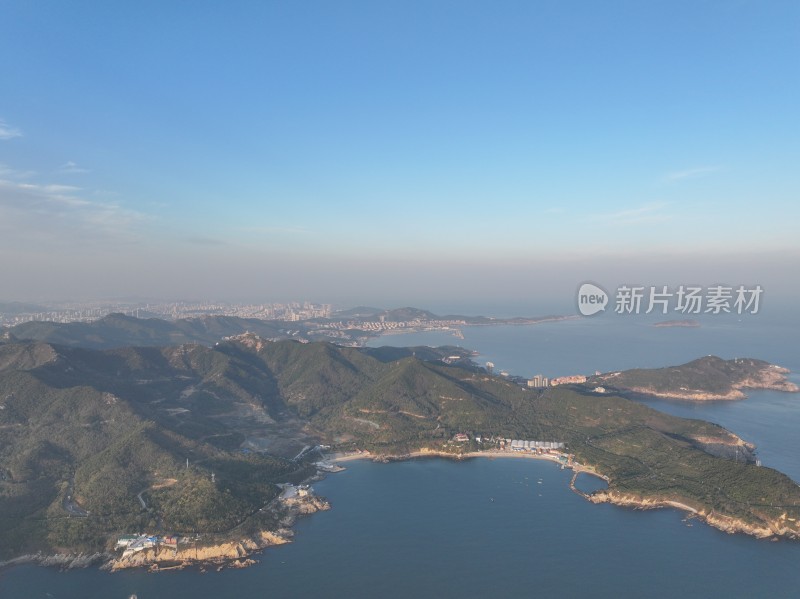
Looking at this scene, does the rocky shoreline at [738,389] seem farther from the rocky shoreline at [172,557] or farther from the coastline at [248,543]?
the rocky shoreline at [172,557]

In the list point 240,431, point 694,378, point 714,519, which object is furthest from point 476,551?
point 694,378

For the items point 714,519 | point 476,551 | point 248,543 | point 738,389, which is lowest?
point 248,543

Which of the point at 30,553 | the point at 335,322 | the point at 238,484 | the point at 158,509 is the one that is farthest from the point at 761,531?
the point at 335,322

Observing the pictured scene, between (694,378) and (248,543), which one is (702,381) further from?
(248,543)

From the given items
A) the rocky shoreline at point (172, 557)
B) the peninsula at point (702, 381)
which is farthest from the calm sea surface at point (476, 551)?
the peninsula at point (702, 381)

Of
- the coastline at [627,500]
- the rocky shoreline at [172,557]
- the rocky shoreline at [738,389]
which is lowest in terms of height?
the rocky shoreline at [172,557]

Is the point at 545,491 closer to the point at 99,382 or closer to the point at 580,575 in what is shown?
the point at 580,575
